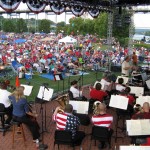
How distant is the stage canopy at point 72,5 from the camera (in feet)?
43.8

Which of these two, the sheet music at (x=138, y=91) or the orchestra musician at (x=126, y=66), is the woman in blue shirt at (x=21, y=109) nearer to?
the sheet music at (x=138, y=91)

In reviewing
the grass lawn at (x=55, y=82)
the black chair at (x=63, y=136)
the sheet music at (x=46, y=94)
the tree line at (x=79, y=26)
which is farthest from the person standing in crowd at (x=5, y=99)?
the tree line at (x=79, y=26)

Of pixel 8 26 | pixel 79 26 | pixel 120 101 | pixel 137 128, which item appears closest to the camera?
pixel 137 128

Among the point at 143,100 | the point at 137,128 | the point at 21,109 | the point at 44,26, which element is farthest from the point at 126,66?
the point at 44,26

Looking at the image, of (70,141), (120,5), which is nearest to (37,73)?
(120,5)

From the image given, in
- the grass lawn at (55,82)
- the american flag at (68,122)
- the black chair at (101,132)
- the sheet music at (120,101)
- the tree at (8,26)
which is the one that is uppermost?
the tree at (8,26)

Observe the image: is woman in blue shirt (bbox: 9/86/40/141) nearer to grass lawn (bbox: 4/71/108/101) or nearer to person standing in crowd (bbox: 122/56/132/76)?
grass lawn (bbox: 4/71/108/101)

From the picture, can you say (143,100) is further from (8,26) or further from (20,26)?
(20,26)

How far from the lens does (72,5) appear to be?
1808 centimetres

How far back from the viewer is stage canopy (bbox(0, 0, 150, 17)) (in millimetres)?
13348

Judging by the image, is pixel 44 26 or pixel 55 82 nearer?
pixel 55 82

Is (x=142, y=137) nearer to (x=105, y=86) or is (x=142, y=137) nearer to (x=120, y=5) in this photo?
(x=105, y=86)

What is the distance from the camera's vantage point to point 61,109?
845 centimetres

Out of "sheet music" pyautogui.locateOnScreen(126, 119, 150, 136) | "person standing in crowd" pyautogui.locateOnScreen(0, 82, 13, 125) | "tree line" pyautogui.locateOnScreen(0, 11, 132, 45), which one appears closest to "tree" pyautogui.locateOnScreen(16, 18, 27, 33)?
"tree line" pyautogui.locateOnScreen(0, 11, 132, 45)
